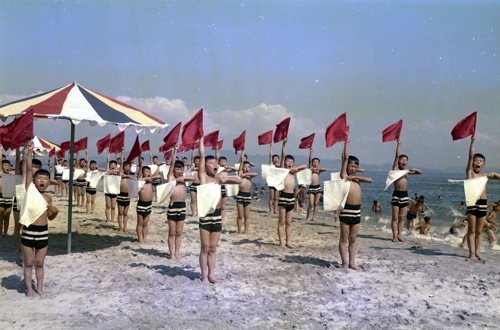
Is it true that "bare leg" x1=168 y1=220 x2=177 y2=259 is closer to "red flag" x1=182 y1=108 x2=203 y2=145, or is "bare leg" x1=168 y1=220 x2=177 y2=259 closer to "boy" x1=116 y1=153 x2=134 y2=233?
"red flag" x1=182 y1=108 x2=203 y2=145

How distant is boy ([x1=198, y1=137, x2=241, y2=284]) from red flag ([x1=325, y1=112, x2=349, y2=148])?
7.73 ft

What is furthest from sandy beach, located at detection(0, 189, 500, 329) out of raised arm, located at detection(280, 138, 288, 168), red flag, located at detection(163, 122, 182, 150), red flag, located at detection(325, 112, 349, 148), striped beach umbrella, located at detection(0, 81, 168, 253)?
red flag, located at detection(325, 112, 349, 148)

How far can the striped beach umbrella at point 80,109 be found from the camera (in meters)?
7.16

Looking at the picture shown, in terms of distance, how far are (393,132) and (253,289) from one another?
5.91m

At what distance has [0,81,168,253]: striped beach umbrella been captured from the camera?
7.16 meters

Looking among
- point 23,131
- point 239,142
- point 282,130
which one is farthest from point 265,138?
point 23,131

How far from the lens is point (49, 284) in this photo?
6566 millimetres

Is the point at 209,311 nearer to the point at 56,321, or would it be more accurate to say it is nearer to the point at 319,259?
the point at 56,321

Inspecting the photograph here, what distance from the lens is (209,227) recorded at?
650 centimetres

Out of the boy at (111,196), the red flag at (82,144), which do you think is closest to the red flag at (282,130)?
the boy at (111,196)

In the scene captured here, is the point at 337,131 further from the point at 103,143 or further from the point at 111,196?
the point at 111,196

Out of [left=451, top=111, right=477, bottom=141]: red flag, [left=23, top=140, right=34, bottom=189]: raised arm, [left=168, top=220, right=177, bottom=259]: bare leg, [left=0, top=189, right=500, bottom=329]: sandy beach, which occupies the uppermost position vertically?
[left=451, top=111, right=477, bottom=141]: red flag

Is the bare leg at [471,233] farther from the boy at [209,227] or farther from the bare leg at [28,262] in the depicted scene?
the bare leg at [28,262]

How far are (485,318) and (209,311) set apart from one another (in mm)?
3741
